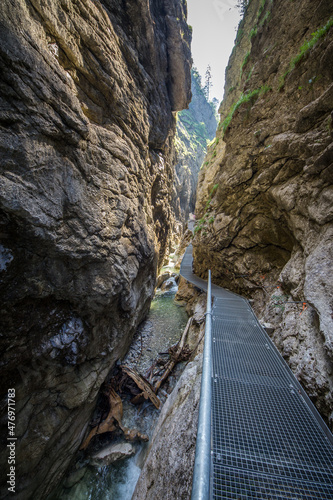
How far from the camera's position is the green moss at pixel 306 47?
4677 millimetres

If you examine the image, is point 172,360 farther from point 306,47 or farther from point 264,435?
point 306,47

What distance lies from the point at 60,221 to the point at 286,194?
6200 millimetres

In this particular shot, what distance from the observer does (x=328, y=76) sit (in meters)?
4.78

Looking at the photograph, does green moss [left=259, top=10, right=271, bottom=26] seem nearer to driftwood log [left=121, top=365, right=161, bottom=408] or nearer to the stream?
the stream

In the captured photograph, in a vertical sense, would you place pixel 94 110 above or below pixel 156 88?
below

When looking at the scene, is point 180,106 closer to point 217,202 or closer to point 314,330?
point 217,202

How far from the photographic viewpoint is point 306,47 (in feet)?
17.2

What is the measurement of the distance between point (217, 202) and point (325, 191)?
204 inches

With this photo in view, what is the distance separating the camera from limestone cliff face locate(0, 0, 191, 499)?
3.52 m

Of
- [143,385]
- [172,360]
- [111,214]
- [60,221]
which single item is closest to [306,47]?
[111,214]

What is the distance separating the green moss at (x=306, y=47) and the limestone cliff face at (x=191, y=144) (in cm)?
2137

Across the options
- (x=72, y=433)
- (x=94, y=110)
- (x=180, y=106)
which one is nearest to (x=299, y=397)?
(x=72, y=433)

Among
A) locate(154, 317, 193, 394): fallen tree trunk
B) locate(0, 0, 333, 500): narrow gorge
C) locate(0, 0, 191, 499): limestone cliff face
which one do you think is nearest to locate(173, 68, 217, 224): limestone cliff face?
locate(0, 0, 333, 500): narrow gorge

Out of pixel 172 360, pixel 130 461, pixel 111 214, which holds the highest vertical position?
pixel 111 214
